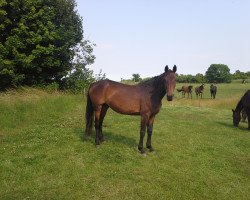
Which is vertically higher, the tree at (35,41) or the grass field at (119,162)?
the tree at (35,41)

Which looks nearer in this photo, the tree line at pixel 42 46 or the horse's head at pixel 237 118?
the horse's head at pixel 237 118

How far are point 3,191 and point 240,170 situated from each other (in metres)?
5.90

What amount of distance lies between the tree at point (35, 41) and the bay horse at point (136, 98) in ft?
37.8

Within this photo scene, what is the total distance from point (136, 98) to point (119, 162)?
1.85 metres

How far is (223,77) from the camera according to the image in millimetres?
110500

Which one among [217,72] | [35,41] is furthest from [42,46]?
[217,72]

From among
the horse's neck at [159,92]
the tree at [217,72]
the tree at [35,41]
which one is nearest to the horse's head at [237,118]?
the horse's neck at [159,92]

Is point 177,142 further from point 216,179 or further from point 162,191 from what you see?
point 162,191

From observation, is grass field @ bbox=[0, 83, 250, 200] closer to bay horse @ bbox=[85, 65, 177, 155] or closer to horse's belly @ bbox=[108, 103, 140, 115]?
bay horse @ bbox=[85, 65, 177, 155]

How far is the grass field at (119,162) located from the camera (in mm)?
6566

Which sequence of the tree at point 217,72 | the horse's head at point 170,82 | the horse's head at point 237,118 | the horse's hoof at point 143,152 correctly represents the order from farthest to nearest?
the tree at point 217,72 < the horse's head at point 237,118 < the horse's hoof at point 143,152 < the horse's head at point 170,82

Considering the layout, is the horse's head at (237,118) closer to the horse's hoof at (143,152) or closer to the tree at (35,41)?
the horse's hoof at (143,152)

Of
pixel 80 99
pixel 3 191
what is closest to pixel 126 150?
pixel 3 191

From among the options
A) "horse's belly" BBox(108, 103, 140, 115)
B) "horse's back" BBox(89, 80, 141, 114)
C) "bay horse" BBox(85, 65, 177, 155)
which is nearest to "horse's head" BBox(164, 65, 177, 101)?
"bay horse" BBox(85, 65, 177, 155)
